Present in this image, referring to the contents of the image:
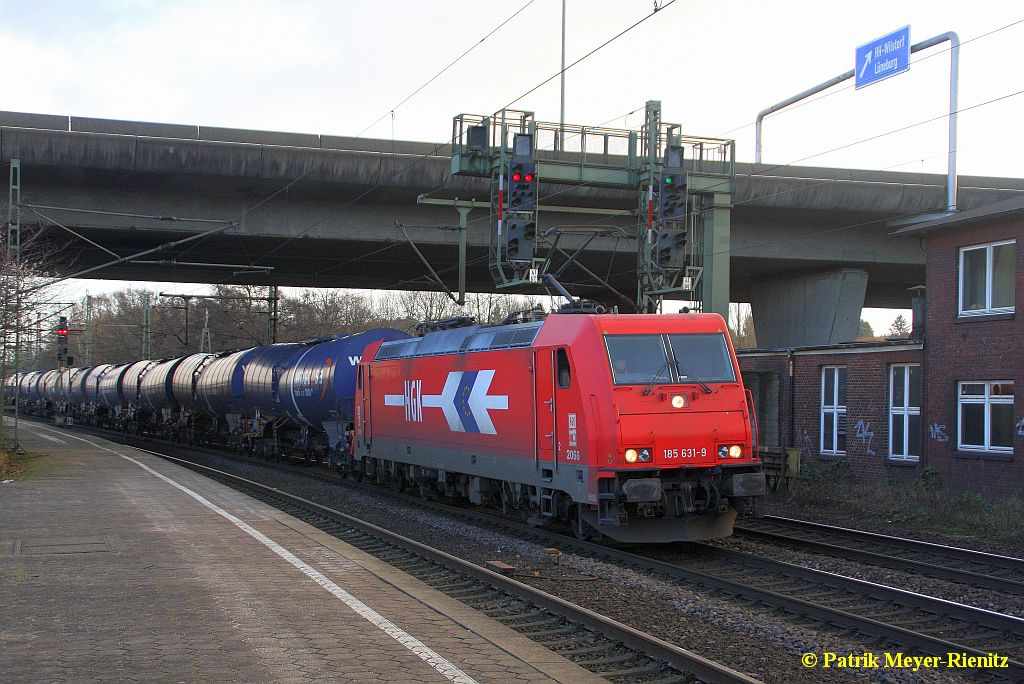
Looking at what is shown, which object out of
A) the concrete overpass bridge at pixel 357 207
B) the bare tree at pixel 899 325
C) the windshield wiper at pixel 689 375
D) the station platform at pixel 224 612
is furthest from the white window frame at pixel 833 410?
the bare tree at pixel 899 325

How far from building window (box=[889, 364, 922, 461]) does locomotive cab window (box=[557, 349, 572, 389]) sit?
10.7 meters

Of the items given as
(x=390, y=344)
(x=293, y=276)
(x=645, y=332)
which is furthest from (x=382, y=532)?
(x=293, y=276)

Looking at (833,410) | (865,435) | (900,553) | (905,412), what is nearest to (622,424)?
(900,553)

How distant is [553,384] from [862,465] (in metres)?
11.3

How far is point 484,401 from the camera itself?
602 inches

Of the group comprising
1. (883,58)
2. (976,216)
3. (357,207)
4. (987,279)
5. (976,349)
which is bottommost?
(976,349)

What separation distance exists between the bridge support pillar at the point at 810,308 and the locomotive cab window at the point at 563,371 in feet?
74.8

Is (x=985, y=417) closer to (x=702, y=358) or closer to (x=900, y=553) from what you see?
(x=900, y=553)

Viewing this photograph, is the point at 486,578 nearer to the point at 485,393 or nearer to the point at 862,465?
the point at 485,393

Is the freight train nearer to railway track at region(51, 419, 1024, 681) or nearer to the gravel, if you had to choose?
railway track at region(51, 419, 1024, 681)

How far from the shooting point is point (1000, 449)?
18328 mm

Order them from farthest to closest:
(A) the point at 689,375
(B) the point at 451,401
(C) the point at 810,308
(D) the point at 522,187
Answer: (C) the point at 810,308 < (D) the point at 522,187 < (B) the point at 451,401 < (A) the point at 689,375

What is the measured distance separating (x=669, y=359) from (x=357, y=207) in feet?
67.4

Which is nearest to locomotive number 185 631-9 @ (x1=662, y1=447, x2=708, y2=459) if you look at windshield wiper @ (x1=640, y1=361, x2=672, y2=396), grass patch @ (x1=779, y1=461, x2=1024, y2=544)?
windshield wiper @ (x1=640, y1=361, x2=672, y2=396)
